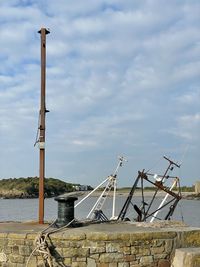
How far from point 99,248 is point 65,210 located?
1.31 meters

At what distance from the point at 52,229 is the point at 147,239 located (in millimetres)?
1881

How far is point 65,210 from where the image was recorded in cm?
958

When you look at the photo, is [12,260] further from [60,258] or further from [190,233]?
[190,233]

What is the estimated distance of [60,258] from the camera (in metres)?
8.59

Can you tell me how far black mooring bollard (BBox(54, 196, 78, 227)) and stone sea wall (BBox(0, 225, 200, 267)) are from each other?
19.9 inches

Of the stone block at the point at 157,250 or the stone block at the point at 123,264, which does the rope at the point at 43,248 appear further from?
the stone block at the point at 157,250

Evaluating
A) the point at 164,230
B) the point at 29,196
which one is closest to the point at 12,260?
the point at 164,230

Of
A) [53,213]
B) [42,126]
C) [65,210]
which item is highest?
[42,126]

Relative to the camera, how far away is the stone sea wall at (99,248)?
338 inches

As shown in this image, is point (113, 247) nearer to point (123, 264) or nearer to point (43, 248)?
point (123, 264)

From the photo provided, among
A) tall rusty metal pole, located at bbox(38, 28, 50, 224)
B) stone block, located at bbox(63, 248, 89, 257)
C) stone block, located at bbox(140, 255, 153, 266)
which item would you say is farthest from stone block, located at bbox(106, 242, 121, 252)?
tall rusty metal pole, located at bbox(38, 28, 50, 224)

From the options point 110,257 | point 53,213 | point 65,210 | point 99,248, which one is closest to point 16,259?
point 65,210

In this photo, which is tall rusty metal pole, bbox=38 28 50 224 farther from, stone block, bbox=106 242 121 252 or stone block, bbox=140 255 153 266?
stone block, bbox=140 255 153 266

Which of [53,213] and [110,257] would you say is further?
[53,213]
